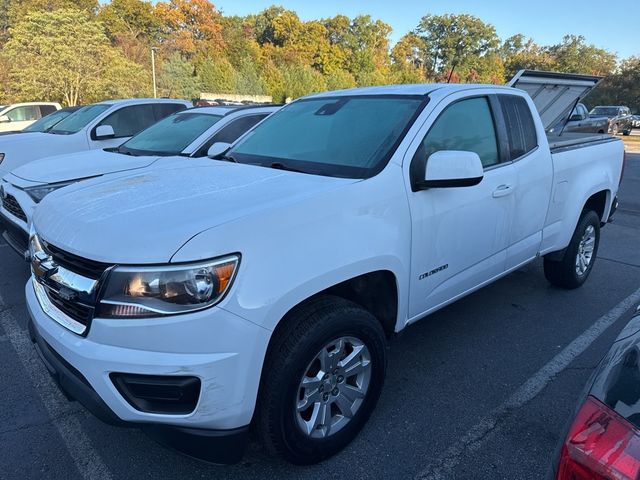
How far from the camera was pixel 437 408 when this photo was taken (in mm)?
2850

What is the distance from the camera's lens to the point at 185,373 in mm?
1822

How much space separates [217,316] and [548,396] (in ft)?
7.36

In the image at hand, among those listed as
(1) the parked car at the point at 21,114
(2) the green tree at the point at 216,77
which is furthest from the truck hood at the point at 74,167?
(2) the green tree at the point at 216,77

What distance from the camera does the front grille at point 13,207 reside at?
14.6 ft

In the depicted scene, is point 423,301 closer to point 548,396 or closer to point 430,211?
point 430,211

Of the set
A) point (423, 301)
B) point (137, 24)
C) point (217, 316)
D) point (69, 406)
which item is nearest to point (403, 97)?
point (423, 301)

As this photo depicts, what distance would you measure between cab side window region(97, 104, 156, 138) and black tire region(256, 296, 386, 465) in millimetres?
6386

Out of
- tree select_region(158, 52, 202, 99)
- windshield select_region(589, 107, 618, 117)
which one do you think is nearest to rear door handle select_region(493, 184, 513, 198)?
windshield select_region(589, 107, 618, 117)

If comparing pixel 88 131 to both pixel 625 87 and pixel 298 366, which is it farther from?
pixel 625 87

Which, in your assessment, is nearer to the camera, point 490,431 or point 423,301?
point 490,431

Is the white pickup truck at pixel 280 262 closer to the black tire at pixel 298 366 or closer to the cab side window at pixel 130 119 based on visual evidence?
the black tire at pixel 298 366

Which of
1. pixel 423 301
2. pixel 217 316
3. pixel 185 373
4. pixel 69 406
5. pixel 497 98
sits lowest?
pixel 69 406

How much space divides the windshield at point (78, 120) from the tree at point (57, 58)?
2716 centimetres

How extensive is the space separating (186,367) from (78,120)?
715 cm
